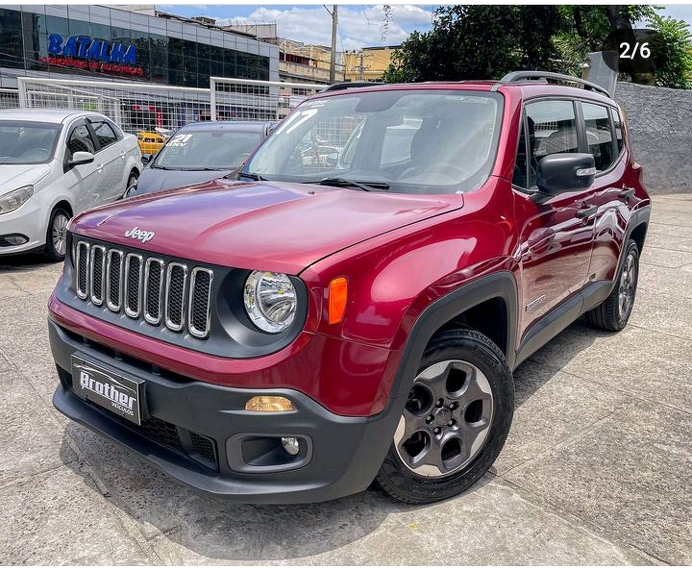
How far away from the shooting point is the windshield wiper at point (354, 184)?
3.06 m

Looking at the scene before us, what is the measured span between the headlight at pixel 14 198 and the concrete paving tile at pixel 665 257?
7.02 metres

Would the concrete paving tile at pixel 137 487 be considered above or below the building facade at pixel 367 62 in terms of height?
below

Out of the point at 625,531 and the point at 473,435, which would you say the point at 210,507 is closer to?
the point at 473,435

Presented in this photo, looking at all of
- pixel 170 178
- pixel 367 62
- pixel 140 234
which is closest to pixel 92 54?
pixel 367 62

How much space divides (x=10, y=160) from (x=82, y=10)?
43596mm

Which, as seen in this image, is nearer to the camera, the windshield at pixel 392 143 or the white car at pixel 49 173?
the windshield at pixel 392 143

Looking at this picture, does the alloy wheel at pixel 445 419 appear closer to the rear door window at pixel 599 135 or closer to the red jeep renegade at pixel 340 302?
the red jeep renegade at pixel 340 302

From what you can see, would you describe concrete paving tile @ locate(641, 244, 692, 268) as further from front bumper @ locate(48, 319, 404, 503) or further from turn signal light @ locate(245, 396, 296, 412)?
turn signal light @ locate(245, 396, 296, 412)

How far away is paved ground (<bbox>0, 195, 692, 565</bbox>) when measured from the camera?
7.87 ft

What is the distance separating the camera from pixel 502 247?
2.87 meters

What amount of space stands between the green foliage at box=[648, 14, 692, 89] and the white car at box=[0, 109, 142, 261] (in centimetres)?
1461

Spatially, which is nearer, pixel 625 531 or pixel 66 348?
pixel 625 531

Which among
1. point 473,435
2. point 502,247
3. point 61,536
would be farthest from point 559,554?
point 61,536

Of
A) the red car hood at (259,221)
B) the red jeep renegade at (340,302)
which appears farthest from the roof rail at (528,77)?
the red car hood at (259,221)
